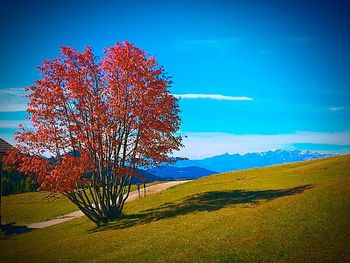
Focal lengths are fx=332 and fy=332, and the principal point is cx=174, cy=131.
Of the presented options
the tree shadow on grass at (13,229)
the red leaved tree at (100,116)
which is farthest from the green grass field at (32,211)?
the red leaved tree at (100,116)

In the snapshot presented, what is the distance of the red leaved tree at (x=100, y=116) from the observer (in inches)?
1346

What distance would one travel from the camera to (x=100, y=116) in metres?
34.0

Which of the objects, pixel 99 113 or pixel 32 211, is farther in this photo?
pixel 32 211

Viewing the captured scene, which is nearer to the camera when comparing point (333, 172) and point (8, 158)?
point (8, 158)

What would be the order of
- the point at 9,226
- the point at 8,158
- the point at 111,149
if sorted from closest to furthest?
the point at 8,158 → the point at 111,149 → the point at 9,226

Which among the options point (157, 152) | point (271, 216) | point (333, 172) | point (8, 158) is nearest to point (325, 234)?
point (271, 216)

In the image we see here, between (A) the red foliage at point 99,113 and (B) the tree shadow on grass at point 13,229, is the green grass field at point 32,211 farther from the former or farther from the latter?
(A) the red foliage at point 99,113

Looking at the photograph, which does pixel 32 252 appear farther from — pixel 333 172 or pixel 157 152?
pixel 333 172

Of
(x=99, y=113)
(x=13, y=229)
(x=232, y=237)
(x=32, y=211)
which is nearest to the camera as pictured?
(x=232, y=237)

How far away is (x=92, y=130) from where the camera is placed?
34812mm

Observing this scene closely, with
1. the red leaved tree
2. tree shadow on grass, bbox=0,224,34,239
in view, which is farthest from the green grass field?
the red leaved tree

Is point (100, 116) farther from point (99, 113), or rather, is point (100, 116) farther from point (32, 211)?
point (32, 211)

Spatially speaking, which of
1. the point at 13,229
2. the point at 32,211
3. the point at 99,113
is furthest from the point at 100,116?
the point at 32,211

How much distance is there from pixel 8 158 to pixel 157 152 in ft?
50.0
